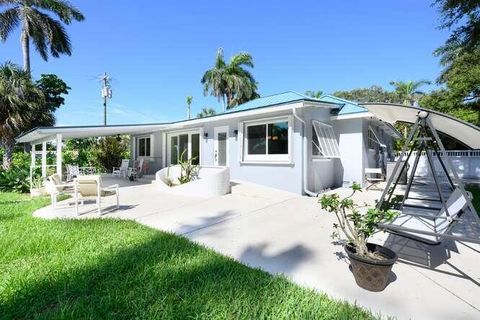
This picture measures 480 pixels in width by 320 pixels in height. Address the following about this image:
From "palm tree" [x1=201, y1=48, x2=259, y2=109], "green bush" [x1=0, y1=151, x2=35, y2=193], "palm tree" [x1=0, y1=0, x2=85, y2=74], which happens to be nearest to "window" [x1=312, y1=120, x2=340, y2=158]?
"green bush" [x1=0, y1=151, x2=35, y2=193]

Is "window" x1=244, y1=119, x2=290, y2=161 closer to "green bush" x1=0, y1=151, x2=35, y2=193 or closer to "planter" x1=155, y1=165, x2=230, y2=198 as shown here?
"planter" x1=155, y1=165, x2=230, y2=198

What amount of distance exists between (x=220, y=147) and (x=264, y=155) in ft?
9.97

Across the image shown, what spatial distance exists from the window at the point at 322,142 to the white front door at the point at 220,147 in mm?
4332

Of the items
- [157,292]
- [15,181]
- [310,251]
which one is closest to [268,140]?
[310,251]

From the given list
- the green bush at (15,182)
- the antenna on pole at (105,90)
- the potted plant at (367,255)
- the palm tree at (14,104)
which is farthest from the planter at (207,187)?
the antenna on pole at (105,90)

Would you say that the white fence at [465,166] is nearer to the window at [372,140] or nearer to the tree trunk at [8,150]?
the window at [372,140]

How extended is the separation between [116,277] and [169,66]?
85.0ft

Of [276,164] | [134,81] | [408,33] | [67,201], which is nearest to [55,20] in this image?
[134,81]

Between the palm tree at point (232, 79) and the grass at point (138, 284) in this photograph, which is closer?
the grass at point (138, 284)

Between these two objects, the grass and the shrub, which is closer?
the grass

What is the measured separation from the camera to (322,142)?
11.2 meters

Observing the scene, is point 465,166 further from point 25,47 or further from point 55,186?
point 25,47

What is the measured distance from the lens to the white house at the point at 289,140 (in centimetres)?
1049

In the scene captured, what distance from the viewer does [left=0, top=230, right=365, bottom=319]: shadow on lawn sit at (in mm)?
3022
